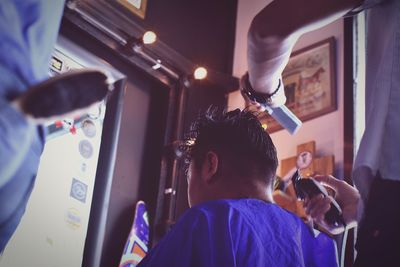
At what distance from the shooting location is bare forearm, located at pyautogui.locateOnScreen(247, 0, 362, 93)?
1096 mm

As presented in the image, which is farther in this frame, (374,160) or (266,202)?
(266,202)

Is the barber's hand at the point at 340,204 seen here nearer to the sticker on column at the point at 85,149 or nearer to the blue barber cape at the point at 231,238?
the blue barber cape at the point at 231,238

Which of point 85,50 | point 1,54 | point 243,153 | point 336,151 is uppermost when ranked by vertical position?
point 85,50

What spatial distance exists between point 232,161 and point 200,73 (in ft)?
5.72

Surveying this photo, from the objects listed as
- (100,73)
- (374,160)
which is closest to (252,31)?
(374,160)

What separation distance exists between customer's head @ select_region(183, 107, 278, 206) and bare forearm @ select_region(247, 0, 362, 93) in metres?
0.59

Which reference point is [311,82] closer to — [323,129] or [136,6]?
[323,129]

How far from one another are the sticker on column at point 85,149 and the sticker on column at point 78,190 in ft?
0.55

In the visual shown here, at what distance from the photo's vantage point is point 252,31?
46.7 inches

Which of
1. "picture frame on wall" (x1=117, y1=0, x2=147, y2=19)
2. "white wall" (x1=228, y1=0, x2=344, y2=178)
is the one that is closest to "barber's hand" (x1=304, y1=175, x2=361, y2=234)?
"white wall" (x1=228, y1=0, x2=344, y2=178)

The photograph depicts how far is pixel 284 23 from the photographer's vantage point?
3.71ft

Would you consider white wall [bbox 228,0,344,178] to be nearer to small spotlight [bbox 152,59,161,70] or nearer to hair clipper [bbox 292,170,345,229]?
small spotlight [bbox 152,59,161,70]

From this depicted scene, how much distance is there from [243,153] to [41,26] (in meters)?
1.15

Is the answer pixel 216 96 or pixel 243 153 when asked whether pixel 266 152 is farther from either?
pixel 216 96
